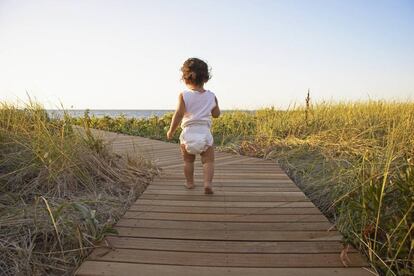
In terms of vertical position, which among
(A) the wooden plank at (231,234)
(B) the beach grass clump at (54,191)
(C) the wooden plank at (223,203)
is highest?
(B) the beach grass clump at (54,191)

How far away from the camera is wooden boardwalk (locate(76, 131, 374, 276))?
5.92ft

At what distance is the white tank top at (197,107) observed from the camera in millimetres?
3242

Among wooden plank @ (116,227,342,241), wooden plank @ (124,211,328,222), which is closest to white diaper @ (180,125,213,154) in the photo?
wooden plank @ (124,211,328,222)

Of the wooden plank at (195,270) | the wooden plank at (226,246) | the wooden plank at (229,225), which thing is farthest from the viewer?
the wooden plank at (229,225)

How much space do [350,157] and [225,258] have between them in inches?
103

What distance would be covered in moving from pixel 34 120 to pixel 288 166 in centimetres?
295

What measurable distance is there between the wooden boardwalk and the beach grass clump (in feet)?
0.54

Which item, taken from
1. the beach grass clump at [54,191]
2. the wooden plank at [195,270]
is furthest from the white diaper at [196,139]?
the wooden plank at [195,270]

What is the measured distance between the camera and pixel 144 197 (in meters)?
3.05

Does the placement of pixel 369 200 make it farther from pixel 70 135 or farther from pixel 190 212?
pixel 70 135

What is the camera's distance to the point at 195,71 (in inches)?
127

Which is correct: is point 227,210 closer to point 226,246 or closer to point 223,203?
point 223,203

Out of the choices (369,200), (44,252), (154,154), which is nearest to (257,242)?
(369,200)

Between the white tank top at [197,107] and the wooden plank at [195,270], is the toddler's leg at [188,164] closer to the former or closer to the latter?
the white tank top at [197,107]
